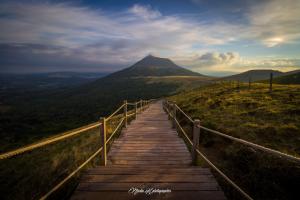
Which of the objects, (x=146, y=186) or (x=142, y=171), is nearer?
(x=146, y=186)

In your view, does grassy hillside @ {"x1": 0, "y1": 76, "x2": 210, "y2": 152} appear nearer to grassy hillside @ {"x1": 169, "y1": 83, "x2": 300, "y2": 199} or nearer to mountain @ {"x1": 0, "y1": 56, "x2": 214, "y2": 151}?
mountain @ {"x1": 0, "y1": 56, "x2": 214, "y2": 151}

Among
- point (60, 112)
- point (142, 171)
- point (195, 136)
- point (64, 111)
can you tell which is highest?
point (195, 136)

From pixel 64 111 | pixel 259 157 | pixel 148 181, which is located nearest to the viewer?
pixel 148 181

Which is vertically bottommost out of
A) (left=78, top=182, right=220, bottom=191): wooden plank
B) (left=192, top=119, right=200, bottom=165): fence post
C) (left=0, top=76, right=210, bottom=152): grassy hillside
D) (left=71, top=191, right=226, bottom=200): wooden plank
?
(left=0, top=76, right=210, bottom=152): grassy hillside

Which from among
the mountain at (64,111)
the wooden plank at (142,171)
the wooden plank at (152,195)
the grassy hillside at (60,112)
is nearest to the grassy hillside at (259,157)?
the wooden plank at (142,171)

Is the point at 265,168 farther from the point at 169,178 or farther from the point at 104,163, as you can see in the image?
the point at 104,163

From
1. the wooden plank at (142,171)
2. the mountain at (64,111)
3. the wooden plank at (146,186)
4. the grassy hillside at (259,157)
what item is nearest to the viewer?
the wooden plank at (146,186)

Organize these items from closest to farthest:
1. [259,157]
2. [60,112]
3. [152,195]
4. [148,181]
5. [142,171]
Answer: [152,195], [148,181], [142,171], [259,157], [60,112]

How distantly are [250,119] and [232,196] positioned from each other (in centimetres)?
660

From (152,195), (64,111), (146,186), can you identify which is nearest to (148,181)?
(146,186)

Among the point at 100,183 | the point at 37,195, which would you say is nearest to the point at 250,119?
the point at 100,183

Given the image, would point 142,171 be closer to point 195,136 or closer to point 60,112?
point 195,136

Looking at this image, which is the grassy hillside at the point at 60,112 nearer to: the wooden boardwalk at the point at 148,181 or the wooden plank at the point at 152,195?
the wooden boardwalk at the point at 148,181

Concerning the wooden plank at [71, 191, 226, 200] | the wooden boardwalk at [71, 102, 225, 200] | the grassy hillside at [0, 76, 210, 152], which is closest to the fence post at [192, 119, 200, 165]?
the wooden boardwalk at [71, 102, 225, 200]
